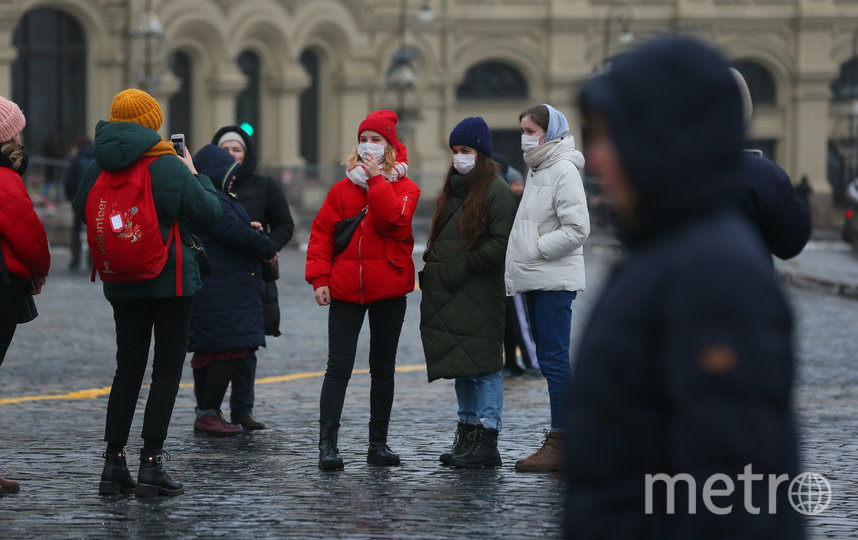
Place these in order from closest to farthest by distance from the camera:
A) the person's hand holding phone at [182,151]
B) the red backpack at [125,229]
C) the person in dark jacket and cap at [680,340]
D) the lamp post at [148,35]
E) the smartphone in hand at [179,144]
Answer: the person in dark jacket and cap at [680,340] < the red backpack at [125,229] < the person's hand holding phone at [182,151] < the smartphone in hand at [179,144] < the lamp post at [148,35]

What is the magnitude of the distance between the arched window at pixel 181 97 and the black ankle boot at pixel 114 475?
32055mm

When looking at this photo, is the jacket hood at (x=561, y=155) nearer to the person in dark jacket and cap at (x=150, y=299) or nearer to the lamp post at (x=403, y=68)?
the person in dark jacket and cap at (x=150, y=299)

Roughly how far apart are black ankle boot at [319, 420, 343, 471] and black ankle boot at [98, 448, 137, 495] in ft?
3.27

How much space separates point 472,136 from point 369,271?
847 millimetres

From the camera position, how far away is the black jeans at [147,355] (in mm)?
6477

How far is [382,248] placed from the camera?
7.30m

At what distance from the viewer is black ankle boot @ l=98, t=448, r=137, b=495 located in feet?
21.3

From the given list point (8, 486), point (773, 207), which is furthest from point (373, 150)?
point (773, 207)

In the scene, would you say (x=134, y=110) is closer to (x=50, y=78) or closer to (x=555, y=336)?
(x=555, y=336)

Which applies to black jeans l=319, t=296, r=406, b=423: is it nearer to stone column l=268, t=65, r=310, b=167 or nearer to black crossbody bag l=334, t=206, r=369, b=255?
black crossbody bag l=334, t=206, r=369, b=255

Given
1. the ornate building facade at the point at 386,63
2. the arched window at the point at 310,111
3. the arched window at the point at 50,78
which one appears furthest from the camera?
the arched window at the point at 310,111

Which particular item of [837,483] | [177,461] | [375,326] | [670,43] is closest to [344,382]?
[375,326]

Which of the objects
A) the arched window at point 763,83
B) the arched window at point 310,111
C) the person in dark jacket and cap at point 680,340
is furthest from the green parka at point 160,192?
the arched window at point 763,83

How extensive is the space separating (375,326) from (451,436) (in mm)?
1175
